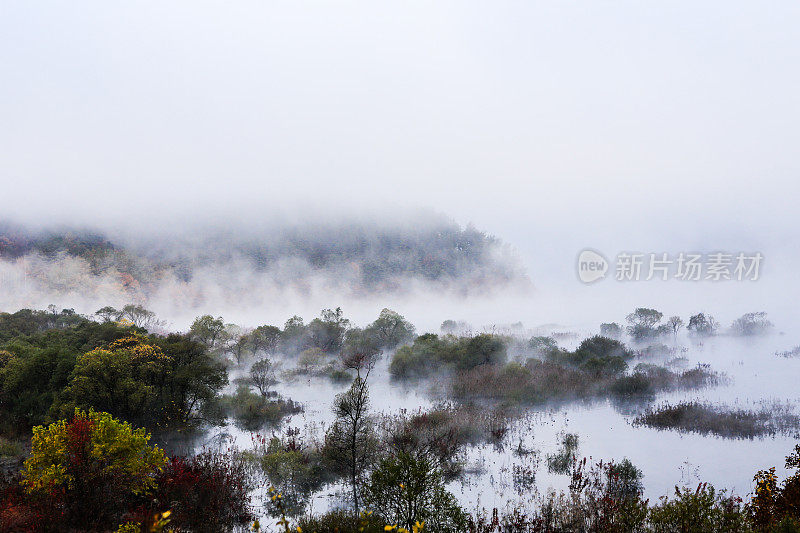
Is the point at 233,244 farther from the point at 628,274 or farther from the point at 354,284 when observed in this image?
the point at 628,274

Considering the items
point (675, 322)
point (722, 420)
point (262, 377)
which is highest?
point (675, 322)

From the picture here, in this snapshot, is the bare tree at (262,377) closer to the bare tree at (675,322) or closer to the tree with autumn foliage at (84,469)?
the tree with autumn foliage at (84,469)

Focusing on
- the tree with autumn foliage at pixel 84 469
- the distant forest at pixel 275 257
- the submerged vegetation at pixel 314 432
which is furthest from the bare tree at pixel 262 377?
the distant forest at pixel 275 257

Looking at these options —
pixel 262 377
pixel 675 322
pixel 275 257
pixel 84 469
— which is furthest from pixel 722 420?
pixel 275 257

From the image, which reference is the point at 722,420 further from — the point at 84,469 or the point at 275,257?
the point at 275,257

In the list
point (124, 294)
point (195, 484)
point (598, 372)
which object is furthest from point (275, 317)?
point (195, 484)

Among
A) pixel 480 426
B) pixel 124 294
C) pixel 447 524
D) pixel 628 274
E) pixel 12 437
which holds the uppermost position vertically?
pixel 628 274

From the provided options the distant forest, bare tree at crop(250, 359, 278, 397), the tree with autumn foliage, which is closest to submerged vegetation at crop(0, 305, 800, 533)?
the tree with autumn foliage

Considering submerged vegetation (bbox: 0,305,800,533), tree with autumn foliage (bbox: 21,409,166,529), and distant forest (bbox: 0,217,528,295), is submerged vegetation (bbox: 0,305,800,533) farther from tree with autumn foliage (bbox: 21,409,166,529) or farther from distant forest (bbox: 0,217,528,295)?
distant forest (bbox: 0,217,528,295)

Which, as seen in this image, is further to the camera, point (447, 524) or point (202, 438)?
point (202, 438)

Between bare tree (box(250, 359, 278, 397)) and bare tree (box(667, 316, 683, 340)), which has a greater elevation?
bare tree (box(667, 316, 683, 340))

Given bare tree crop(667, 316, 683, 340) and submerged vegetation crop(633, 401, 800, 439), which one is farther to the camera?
bare tree crop(667, 316, 683, 340)

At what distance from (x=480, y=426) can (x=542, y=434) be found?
317 cm

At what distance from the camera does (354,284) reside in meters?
114
